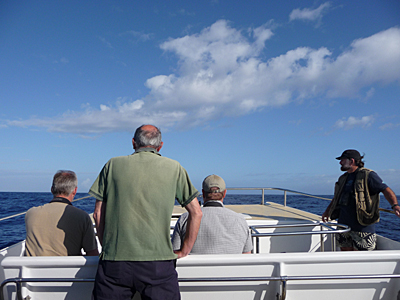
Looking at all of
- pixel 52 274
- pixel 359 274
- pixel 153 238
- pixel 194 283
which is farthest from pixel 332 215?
pixel 52 274

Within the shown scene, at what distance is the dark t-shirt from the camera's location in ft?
11.5

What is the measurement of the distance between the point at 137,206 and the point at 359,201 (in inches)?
116

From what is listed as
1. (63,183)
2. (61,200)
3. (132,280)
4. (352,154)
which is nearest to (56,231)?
(61,200)

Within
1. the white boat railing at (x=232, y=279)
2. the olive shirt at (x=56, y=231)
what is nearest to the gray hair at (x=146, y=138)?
the olive shirt at (x=56, y=231)

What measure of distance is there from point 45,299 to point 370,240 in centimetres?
356

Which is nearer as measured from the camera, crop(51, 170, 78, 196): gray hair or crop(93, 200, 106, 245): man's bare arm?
crop(93, 200, 106, 245): man's bare arm

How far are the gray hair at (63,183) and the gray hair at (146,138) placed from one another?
2.98 ft

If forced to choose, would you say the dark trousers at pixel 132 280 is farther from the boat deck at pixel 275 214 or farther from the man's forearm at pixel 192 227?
the boat deck at pixel 275 214

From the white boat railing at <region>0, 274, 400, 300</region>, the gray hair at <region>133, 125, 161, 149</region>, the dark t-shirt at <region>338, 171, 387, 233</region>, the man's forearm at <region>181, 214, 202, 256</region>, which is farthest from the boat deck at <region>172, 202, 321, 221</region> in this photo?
the gray hair at <region>133, 125, 161, 149</region>

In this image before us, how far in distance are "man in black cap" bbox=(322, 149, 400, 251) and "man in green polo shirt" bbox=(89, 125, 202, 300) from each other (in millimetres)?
2698

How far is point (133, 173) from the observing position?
73.2 inches

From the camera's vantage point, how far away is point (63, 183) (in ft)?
8.21

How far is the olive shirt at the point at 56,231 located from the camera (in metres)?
2.31

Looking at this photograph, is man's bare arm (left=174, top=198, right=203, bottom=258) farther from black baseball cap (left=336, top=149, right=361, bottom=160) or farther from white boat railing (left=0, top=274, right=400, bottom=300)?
black baseball cap (left=336, top=149, right=361, bottom=160)
